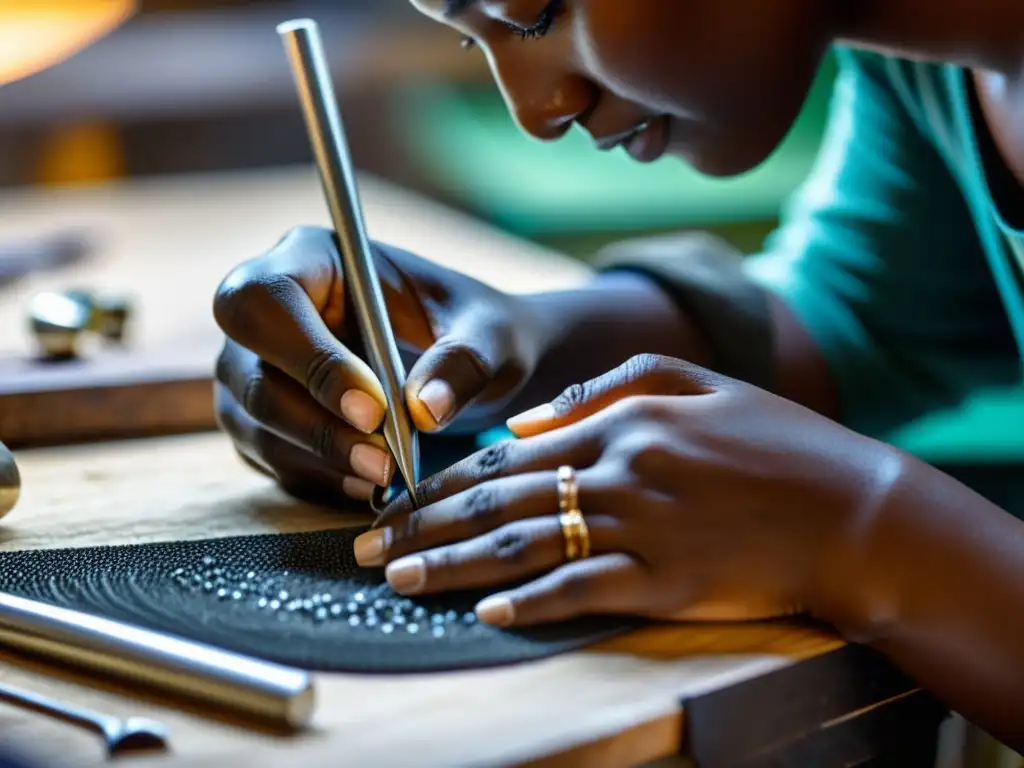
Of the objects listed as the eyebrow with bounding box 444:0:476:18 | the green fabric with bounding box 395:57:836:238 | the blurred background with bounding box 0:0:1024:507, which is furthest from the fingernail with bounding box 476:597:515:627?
the blurred background with bounding box 0:0:1024:507

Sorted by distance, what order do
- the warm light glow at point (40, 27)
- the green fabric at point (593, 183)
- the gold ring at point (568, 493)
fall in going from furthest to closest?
the green fabric at point (593, 183) → the warm light glow at point (40, 27) → the gold ring at point (568, 493)

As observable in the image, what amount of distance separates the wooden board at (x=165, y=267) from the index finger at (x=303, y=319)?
210 millimetres

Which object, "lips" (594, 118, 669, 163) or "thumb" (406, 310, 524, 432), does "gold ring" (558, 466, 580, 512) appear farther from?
"lips" (594, 118, 669, 163)

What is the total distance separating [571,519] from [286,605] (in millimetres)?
113

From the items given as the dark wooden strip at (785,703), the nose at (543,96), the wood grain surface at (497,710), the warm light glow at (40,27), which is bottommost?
the dark wooden strip at (785,703)

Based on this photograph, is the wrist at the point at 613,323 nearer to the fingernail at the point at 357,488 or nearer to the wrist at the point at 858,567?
the fingernail at the point at 357,488

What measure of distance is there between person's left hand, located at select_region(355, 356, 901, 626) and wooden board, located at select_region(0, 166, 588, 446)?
13.7 inches

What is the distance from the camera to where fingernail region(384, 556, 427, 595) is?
18.6 inches

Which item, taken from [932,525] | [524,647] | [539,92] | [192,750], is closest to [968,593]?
[932,525]


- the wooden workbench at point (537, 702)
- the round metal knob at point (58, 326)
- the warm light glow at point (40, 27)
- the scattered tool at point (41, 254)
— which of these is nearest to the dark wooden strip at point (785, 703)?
the wooden workbench at point (537, 702)

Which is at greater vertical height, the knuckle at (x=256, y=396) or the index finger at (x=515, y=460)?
the knuckle at (x=256, y=396)

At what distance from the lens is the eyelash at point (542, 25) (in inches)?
25.6

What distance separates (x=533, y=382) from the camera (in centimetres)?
69

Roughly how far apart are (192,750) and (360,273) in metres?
0.26
